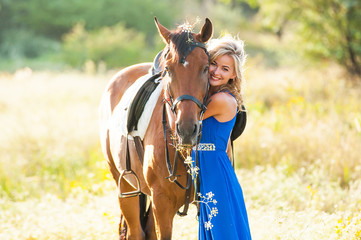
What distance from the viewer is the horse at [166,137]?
96.1 inches

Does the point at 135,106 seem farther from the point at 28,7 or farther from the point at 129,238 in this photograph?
the point at 28,7

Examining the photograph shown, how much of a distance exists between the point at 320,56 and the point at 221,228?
10610 mm

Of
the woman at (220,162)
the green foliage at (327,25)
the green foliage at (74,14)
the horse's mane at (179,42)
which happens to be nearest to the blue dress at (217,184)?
the woman at (220,162)

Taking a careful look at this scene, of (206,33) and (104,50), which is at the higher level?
(104,50)

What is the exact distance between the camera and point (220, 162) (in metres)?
2.77

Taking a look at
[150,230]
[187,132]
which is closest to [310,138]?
[150,230]

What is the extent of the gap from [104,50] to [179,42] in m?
20.2

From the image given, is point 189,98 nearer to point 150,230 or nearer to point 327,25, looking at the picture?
point 150,230

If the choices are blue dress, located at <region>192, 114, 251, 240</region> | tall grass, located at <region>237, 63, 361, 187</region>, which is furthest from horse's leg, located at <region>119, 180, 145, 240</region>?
tall grass, located at <region>237, 63, 361, 187</region>

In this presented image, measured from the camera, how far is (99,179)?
5.84 metres

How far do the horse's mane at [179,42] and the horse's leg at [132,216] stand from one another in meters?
1.62

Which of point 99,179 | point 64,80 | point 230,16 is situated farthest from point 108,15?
point 99,179

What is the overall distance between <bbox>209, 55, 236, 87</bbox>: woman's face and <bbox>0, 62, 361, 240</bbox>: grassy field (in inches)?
19.6

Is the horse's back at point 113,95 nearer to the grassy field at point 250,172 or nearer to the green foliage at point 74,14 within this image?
the grassy field at point 250,172
